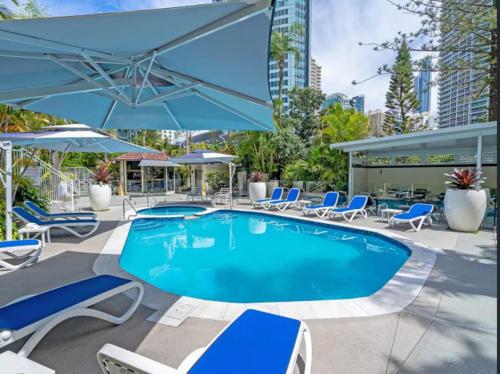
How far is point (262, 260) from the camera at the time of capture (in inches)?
283

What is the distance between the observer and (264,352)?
221cm

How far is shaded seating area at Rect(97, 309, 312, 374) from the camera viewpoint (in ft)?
6.42

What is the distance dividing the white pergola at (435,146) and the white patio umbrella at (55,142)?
9.62 metres

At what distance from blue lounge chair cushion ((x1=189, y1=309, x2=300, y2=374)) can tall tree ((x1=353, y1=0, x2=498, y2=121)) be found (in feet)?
29.7

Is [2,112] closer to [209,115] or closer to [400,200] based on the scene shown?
[209,115]

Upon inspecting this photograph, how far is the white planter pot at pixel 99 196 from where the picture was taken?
12.7 meters

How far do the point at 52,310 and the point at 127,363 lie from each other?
1.49 m

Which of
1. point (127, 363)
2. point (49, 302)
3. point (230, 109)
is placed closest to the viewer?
point (127, 363)

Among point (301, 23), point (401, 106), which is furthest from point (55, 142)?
point (301, 23)

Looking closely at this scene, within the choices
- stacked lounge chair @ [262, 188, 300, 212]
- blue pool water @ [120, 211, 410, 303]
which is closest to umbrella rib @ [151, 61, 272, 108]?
blue pool water @ [120, 211, 410, 303]

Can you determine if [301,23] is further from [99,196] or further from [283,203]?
[99,196]

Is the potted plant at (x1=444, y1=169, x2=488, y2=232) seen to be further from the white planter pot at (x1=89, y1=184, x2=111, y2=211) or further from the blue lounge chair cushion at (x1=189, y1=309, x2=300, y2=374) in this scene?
the white planter pot at (x1=89, y1=184, x2=111, y2=211)

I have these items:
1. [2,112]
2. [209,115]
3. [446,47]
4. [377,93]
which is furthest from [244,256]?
[377,93]

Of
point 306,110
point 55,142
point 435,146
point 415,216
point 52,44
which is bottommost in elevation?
point 415,216
